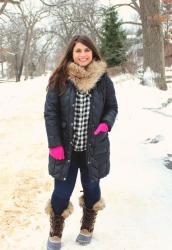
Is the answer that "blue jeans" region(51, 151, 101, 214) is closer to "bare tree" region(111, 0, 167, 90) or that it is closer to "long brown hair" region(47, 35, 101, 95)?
"long brown hair" region(47, 35, 101, 95)

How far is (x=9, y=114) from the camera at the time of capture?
1045cm

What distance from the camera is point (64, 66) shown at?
10.3 ft

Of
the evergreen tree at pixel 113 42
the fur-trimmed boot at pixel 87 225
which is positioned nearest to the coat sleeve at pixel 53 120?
the fur-trimmed boot at pixel 87 225

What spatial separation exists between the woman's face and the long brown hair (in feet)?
0.09

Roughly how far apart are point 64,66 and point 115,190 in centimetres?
197

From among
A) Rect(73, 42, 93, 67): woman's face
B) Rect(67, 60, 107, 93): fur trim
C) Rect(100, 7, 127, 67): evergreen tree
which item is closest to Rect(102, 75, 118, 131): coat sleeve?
Rect(67, 60, 107, 93): fur trim

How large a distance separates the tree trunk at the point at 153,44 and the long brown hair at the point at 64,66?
1035 cm

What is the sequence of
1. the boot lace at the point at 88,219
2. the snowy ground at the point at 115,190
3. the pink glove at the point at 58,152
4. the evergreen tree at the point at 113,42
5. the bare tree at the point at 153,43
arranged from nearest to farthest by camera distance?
the pink glove at the point at 58,152 → the boot lace at the point at 88,219 → the snowy ground at the point at 115,190 → the bare tree at the point at 153,43 → the evergreen tree at the point at 113,42

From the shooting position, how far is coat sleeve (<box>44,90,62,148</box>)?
3.00 meters

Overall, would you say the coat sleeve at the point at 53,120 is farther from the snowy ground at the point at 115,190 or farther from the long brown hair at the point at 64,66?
the snowy ground at the point at 115,190

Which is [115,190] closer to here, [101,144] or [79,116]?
[101,144]

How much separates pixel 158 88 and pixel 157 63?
891mm

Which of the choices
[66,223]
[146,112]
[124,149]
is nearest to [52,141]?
[66,223]

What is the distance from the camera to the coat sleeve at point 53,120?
9.85 ft
